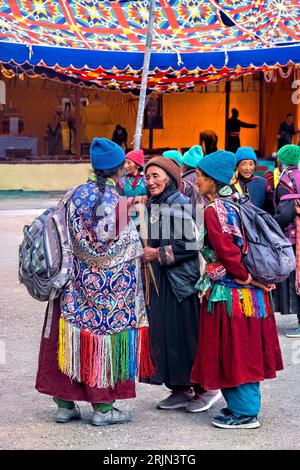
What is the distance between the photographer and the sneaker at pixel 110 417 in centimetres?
562

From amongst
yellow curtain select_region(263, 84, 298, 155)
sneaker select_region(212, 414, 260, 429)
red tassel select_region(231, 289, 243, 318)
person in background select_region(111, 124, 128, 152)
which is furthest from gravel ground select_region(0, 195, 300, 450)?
yellow curtain select_region(263, 84, 298, 155)

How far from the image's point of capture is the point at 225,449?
5199mm

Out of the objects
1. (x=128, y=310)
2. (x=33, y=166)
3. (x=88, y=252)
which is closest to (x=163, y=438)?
(x=128, y=310)

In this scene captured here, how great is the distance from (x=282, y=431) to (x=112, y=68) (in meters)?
8.54

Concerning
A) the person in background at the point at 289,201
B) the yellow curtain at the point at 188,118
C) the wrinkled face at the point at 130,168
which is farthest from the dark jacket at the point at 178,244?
the yellow curtain at the point at 188,118

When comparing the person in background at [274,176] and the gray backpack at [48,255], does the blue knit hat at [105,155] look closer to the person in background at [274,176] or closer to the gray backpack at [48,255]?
the gray backpack at [48,255]

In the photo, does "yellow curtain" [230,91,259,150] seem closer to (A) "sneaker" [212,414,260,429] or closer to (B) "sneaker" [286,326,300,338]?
(B) "sneaker" [286,326,300,338]

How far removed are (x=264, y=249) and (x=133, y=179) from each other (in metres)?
2.32

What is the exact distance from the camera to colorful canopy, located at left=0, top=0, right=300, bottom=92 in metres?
12.9

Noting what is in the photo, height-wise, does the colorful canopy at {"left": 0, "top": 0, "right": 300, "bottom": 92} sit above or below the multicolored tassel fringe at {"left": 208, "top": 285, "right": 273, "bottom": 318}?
above

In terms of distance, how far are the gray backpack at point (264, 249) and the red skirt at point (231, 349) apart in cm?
28

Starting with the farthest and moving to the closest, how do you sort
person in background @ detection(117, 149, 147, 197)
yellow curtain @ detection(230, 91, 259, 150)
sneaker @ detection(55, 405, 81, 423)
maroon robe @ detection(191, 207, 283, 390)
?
yellow curtain @ detection(230, 91, 259, 150)
person in background @ detection(117, 149, 147, 197)
sneaker @ detection(55, 405, 81, 423)
maroon robe @ detection(191, 207, 283, 390)

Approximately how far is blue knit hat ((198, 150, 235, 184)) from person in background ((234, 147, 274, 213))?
2486mm

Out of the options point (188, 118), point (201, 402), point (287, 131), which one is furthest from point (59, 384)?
point (188, 118)
